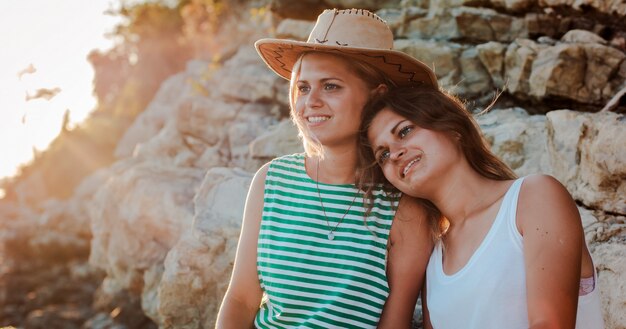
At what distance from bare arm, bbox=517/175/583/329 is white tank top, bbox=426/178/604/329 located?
9 cm

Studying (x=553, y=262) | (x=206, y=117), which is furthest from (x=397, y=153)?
(x=206, y=117)

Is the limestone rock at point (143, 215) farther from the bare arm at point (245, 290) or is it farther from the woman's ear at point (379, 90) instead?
the woman's ear at point (379, 90)

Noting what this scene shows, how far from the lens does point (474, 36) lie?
722cm

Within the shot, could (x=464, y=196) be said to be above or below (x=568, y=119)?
above

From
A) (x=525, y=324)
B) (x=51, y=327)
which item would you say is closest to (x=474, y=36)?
(x=525, y=324)

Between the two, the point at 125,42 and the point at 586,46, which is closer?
the point at 586,46

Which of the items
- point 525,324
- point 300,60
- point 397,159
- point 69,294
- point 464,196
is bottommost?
point 69,294

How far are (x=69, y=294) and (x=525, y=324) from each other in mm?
10649

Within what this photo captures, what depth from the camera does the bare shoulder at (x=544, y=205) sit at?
2.54 metres

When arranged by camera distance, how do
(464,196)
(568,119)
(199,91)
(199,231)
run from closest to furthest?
1. (464,196)
2. (568,119)
3. (199,231)
4. (199,91)

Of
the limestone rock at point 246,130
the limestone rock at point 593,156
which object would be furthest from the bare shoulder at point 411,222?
the limestone rock at point 246,130

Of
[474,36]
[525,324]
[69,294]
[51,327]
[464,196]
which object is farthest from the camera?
[69,294]

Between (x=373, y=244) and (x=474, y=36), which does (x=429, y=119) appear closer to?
(x=373, y=244)

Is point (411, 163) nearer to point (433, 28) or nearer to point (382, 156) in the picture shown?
point (382, 156)
